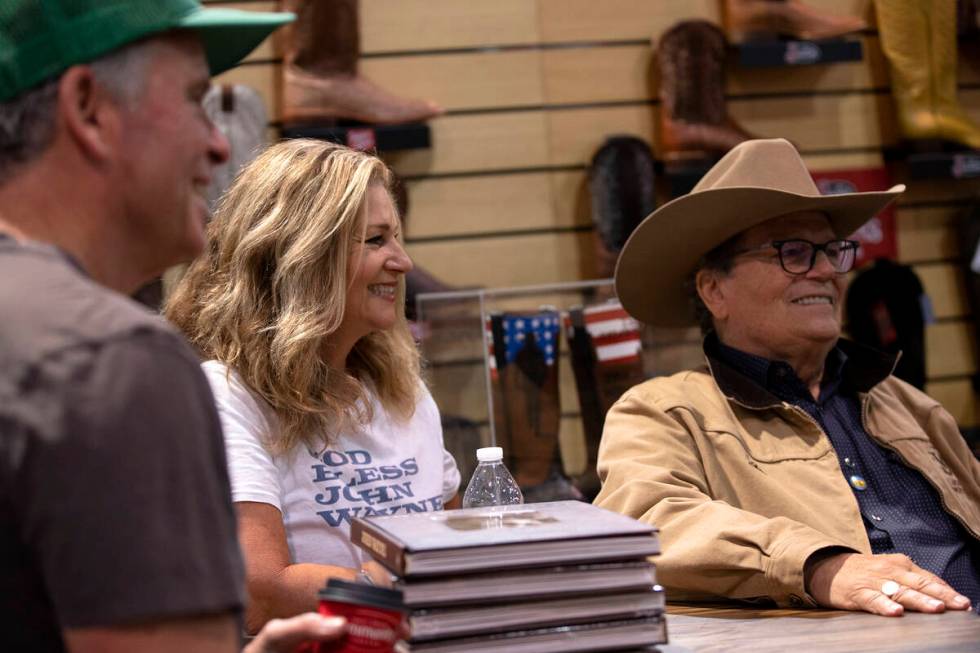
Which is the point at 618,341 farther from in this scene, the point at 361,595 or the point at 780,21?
the point at 361,595

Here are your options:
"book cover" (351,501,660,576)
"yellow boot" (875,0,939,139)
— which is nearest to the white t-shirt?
"book cover" (351,501,660,576)

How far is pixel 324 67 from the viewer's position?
4.44m

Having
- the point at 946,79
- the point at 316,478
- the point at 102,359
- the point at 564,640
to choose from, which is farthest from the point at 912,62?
the point at 102,359

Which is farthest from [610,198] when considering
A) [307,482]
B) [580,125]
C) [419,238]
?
[307,482]

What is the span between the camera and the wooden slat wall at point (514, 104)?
475 cm

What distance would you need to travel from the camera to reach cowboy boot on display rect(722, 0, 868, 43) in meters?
4.86

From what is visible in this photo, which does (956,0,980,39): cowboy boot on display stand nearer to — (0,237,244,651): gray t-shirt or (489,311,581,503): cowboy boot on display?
(489,311,581,503): cowboy boot on display

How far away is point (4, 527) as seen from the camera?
2.49 feet

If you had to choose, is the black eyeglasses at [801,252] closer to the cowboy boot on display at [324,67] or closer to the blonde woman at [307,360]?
the blonde woman at [307,360]

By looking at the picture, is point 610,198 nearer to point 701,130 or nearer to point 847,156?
point 701,130

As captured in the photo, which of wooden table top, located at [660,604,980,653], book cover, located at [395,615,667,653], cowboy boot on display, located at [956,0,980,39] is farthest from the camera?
cowboy boot on display, located at [956,0,980,39]

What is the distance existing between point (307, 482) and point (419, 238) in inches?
114

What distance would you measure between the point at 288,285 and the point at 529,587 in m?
0.98

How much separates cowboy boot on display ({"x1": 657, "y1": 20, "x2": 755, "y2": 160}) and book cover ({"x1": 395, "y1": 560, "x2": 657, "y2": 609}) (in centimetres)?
379
